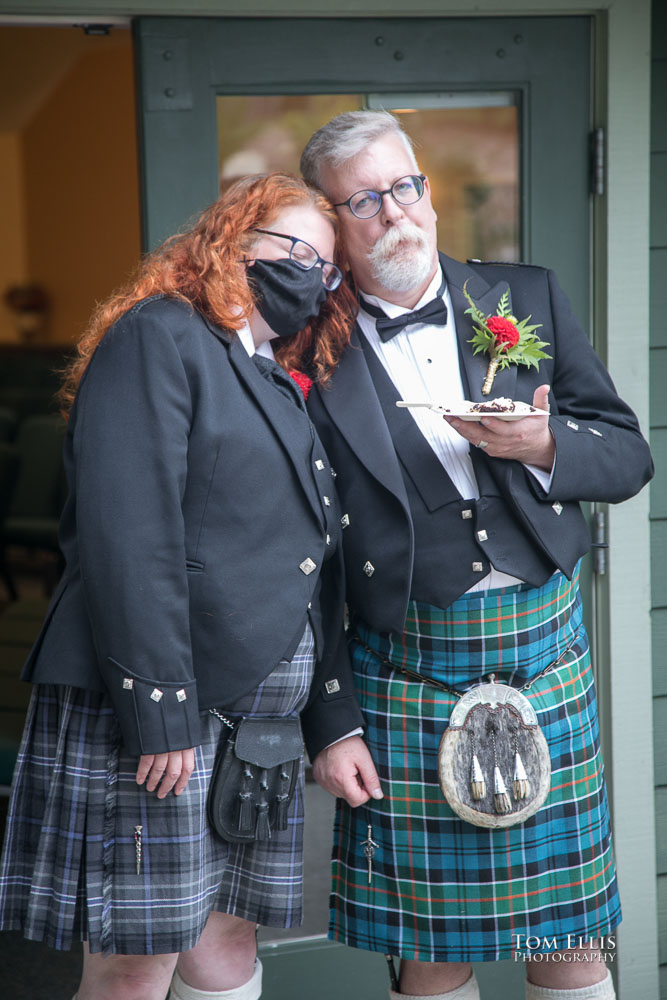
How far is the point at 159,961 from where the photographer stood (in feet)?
5.32

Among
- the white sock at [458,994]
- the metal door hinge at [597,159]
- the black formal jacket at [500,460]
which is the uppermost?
the metal door hinge at [597,159]

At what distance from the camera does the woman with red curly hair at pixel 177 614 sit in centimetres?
150

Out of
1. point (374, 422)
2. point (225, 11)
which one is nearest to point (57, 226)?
point (225, 11)

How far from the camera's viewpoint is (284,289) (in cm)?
168

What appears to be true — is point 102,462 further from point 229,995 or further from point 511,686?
point 229,995

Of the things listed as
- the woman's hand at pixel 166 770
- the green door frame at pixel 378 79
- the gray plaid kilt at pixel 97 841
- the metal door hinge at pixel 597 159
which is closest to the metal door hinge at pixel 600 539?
the green door frame at pixel 378 79

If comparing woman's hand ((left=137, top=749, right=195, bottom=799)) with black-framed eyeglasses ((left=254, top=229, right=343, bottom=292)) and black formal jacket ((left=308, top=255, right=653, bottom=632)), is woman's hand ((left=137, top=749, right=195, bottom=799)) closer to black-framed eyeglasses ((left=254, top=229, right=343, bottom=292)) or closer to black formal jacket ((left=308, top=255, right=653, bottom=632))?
black formal jacket ((left=308, top=255, right=653, bottom=632))

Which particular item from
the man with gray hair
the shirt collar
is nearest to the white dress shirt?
the man with gray hair

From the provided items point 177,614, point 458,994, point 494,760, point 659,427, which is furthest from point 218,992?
point 659,427

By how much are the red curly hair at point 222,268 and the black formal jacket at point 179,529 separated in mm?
48

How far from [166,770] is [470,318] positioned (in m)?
0.94

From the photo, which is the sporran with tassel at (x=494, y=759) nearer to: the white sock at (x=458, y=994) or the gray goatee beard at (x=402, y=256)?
the white sock at (x=458, y=994)

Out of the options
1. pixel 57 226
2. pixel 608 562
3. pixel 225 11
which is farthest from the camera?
pixel 57 226

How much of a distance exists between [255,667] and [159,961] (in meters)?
0.49
